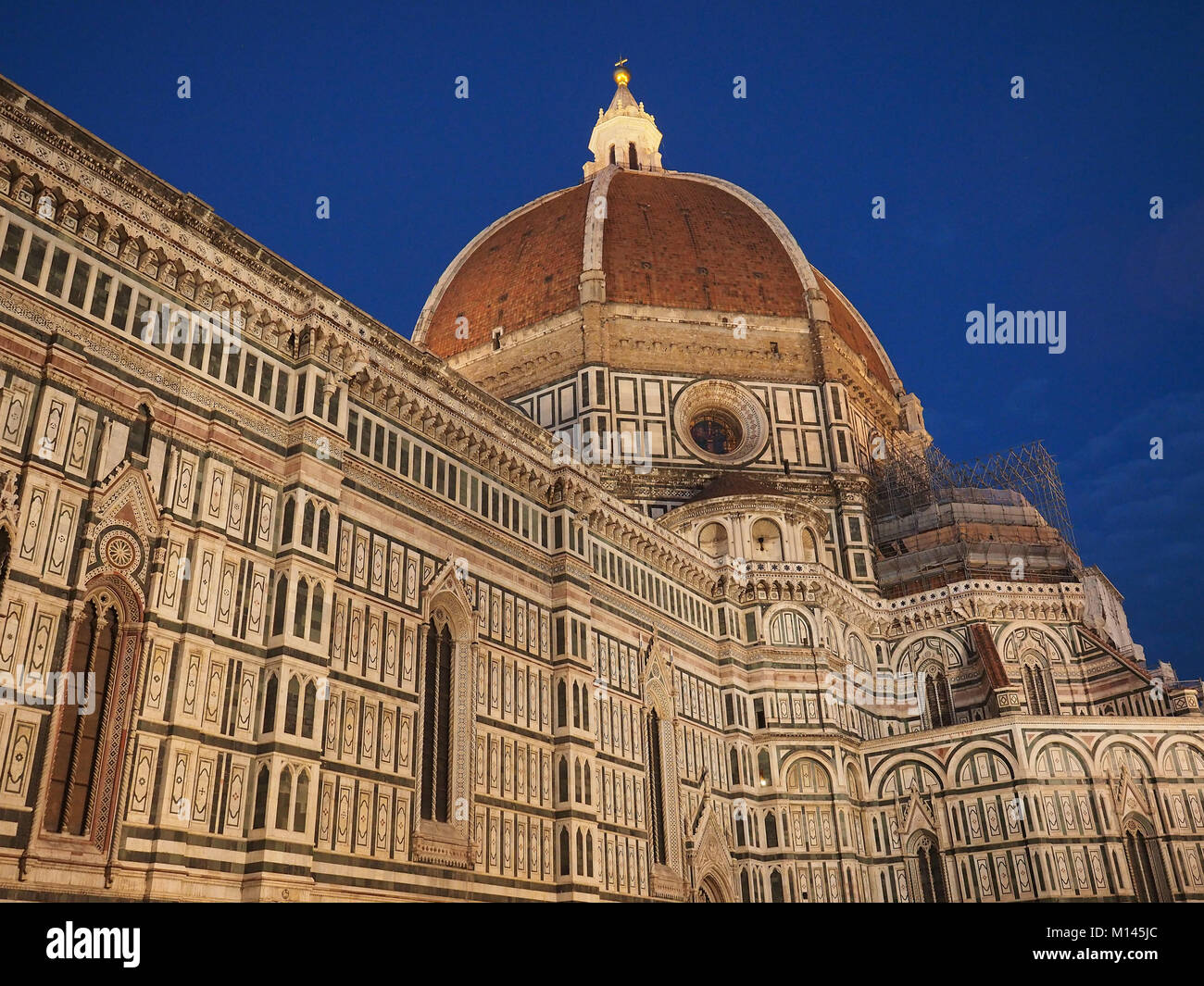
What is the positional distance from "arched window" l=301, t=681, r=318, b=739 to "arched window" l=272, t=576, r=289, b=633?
3.66 ft

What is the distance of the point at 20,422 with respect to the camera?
52.0 feet

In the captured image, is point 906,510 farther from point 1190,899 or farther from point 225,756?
point 225,756

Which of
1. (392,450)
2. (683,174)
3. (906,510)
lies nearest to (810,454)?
(906,510)

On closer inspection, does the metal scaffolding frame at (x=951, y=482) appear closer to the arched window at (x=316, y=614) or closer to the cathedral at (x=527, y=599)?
the cathedral at (x=527, y=599)

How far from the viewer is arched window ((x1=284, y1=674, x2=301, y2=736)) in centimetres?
1825

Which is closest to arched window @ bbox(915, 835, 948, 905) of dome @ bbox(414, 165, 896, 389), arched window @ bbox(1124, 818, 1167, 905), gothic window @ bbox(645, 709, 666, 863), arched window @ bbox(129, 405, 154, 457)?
arched window @ bbox(1124, 818, 1167, 905)

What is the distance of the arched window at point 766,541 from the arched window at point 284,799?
70.3 feet

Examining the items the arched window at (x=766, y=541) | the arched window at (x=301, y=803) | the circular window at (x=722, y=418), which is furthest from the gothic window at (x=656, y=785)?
the circular window at (x=722, y=418)

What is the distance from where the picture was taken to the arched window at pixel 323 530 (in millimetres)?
20219

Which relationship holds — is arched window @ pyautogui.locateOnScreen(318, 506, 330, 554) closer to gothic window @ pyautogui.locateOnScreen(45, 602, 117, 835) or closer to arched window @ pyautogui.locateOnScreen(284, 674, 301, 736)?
arched window @ pyautogui.locateOnScreen(284, 674, 301, 736)

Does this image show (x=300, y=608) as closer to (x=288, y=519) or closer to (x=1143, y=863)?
(x=288, y=519)
